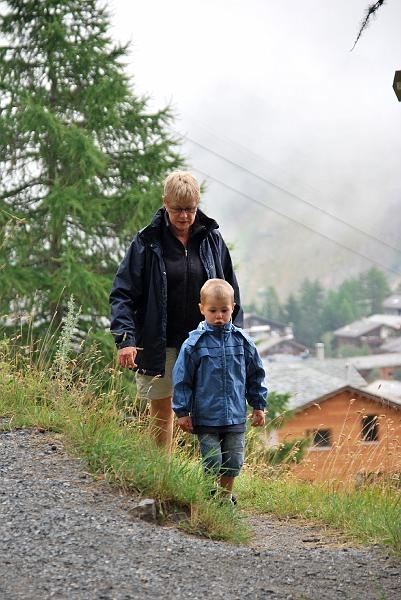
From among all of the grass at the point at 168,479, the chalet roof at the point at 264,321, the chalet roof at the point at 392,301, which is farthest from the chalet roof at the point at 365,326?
the grass at the point at 168,479

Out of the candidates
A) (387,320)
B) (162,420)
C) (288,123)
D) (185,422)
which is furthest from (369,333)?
(185,422)

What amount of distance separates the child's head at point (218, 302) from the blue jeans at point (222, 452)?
585mm

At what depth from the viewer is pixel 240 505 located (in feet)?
20.2

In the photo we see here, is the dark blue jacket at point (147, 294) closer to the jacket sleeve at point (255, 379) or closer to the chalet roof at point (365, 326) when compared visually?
the jacket sleeve at point (255, 379)

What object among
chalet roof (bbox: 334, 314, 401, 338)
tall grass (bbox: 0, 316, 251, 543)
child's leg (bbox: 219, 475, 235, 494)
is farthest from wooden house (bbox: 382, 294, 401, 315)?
child's leg (bbox: 219, 475, 235, 494)

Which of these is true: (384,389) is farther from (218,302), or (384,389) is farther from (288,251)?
(288,251)

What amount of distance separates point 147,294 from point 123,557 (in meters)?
1.60

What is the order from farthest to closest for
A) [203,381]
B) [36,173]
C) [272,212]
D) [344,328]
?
[272,212] → [344,328] → [36,173] → [203,381]

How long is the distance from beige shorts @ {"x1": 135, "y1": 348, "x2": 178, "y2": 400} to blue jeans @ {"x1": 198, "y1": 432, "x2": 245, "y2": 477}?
40 centimetres

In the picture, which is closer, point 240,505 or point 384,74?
point 240,505

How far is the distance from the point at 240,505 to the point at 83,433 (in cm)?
127

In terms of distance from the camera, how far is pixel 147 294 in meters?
5.24

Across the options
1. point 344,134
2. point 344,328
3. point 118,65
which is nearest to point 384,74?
point 344,134

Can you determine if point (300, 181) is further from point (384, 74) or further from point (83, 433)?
point (83, 433)
